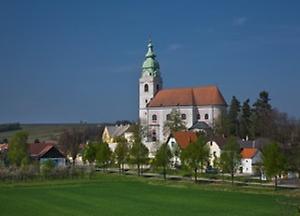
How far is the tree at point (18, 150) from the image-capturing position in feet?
239

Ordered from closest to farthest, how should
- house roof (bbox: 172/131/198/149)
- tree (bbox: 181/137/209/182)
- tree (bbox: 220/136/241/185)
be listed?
tree (bbox: 220/136/241/185), tree (bbox: 181/137/209/182), house roof (bbox: 172/131/198/149)

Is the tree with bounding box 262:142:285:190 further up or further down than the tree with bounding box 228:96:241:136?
further down

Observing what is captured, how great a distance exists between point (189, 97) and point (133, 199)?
64727 millimetres

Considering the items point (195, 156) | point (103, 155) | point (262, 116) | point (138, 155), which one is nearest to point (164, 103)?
point (262, 116)

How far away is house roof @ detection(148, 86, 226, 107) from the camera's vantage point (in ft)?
335

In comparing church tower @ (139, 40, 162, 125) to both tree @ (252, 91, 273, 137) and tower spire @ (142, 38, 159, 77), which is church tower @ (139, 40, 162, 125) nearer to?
tower spire @ (142, 38, 159, 77)

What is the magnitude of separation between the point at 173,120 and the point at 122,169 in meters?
20.8

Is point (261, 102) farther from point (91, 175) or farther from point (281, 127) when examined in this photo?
point (91, 175)

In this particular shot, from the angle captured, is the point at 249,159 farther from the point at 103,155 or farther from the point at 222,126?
the point at 222,126

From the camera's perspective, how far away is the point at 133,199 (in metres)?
41.1

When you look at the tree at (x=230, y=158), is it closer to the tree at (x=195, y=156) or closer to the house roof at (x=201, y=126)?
the tree at (x=195, y=156)

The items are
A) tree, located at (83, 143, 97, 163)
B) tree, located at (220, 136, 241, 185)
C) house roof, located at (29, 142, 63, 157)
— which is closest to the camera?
tree, located at (220, 136, 241, 185)

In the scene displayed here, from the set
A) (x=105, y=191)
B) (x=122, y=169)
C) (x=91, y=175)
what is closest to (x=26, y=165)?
(x=91, y=175)

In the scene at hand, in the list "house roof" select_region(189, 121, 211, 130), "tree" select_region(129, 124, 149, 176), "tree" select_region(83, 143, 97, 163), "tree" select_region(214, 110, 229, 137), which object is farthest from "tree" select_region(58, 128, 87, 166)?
"tree" select_region(129, 124, 149, 176)
